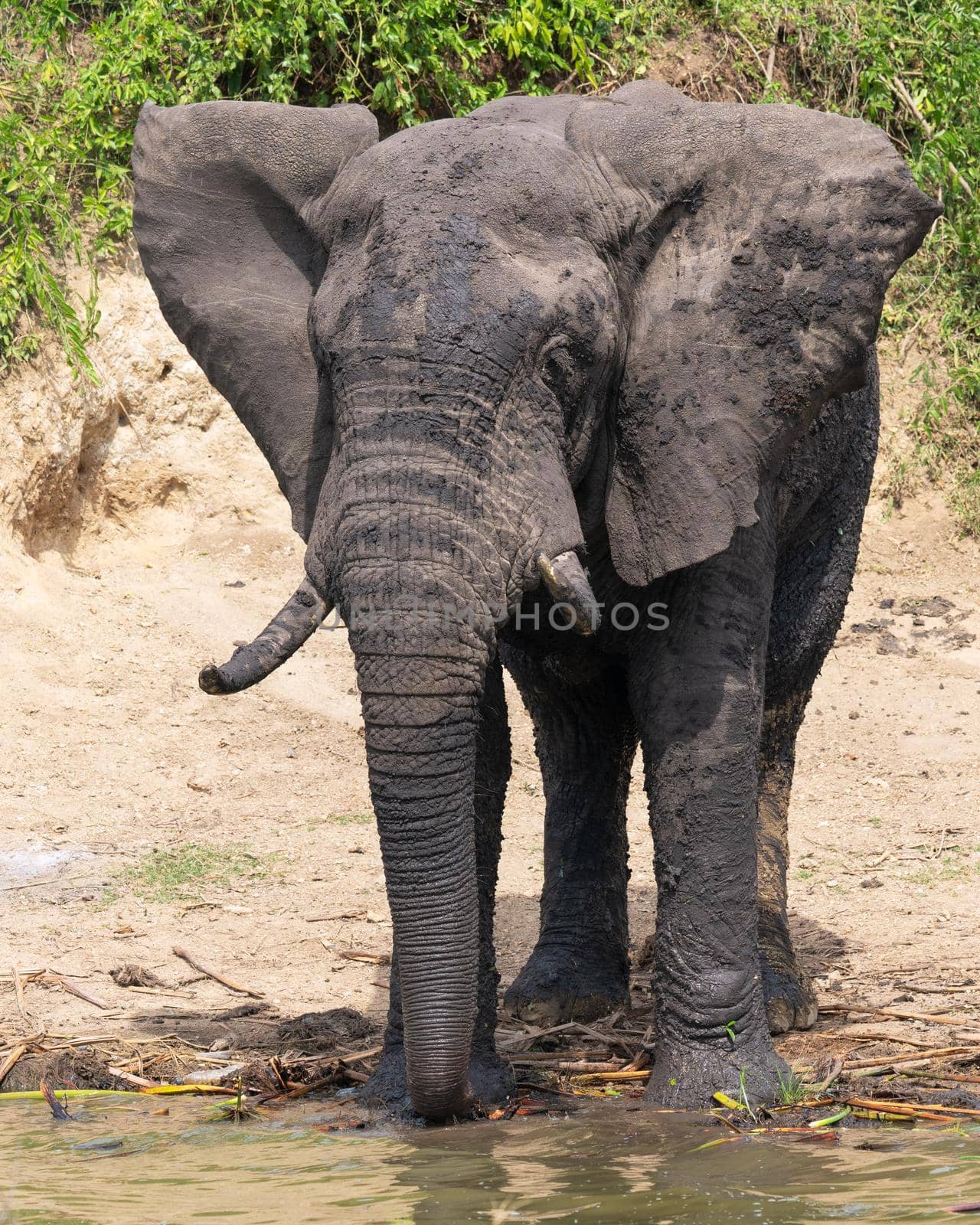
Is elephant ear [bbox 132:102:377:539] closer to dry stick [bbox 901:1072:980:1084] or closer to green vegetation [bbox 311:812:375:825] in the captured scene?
dry stick [bbox 901:1072:980:1084]

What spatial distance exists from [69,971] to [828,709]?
5576 mm

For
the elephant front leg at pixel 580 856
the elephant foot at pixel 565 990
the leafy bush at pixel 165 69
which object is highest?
the leafy bush at pixel 165 69

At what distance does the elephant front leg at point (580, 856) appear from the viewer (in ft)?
20.3

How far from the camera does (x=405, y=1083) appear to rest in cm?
508

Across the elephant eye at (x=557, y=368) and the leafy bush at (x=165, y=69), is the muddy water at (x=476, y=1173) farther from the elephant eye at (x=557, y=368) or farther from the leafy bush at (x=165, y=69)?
the leafy bush at (x=165, y=69)

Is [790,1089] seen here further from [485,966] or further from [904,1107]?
[485,966]

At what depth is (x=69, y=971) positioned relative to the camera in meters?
6.78

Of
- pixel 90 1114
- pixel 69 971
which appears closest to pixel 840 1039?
pixel 90 1114

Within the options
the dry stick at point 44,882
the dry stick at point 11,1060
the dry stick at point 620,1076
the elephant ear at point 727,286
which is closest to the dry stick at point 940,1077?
the dry stick at point 620,1076

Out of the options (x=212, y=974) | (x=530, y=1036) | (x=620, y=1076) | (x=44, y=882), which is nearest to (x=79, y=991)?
(x=212, y=974)

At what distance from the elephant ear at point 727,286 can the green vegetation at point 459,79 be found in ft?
19.9

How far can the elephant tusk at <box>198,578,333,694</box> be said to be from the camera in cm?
429

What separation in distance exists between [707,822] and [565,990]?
4.47 feet

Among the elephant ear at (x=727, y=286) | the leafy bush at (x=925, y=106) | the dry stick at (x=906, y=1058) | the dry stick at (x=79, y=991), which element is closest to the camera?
the elephant ear at (x=727, y=286)
